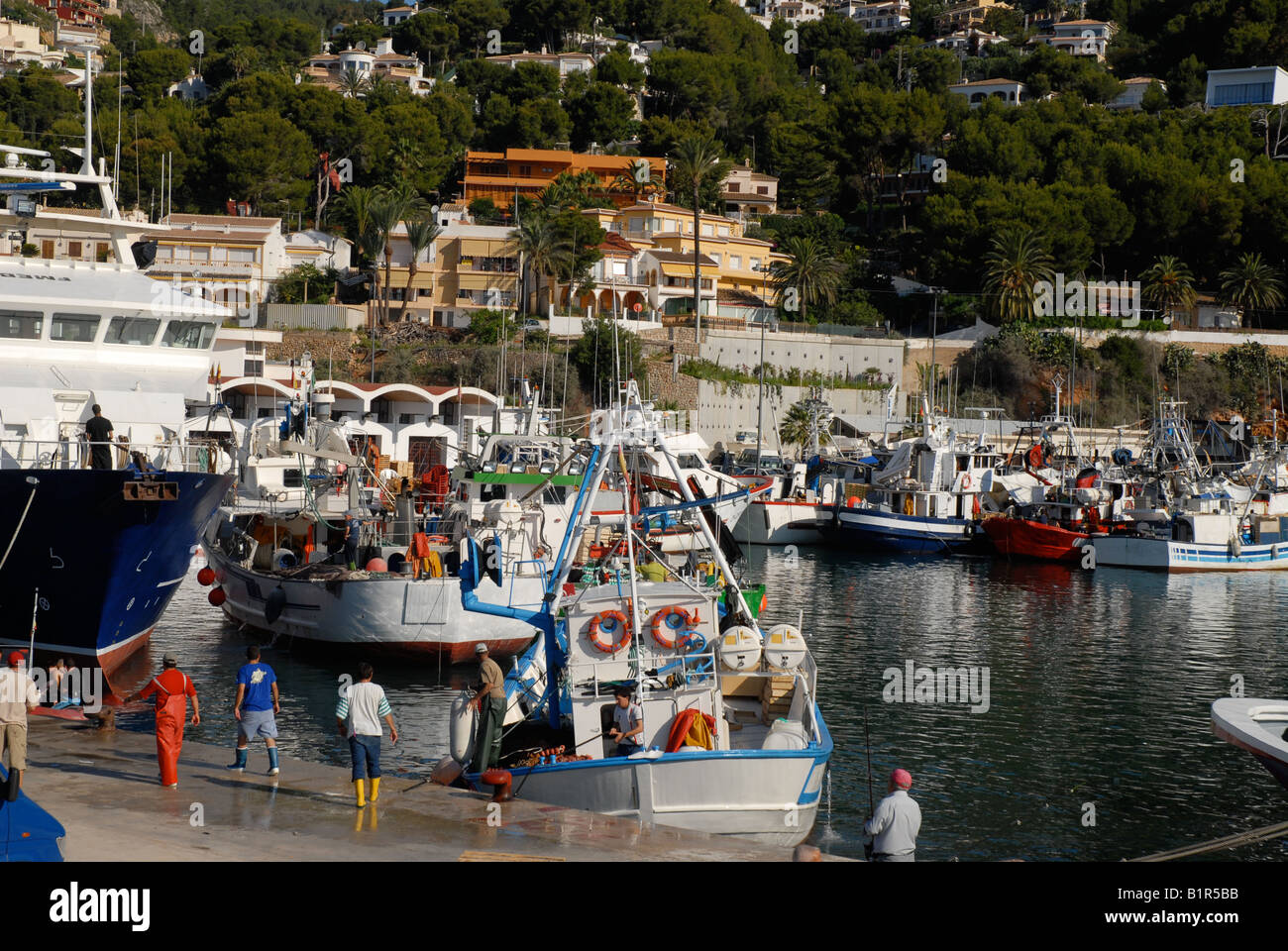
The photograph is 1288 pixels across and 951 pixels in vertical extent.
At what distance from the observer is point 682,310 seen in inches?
3632

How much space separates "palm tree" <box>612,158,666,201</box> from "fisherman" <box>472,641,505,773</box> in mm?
88589

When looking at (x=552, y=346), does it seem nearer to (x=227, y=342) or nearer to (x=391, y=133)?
(x=227, y=342)

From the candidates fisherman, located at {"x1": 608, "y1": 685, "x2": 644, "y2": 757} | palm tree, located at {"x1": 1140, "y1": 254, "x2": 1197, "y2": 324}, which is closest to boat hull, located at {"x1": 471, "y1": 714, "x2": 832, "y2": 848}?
fisherman, located at {"x1": 608, "y1": 685, "x2": 644, "y2": 757}

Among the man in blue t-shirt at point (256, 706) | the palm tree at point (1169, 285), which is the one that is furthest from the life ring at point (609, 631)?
the palm tree at point (1169, 285)

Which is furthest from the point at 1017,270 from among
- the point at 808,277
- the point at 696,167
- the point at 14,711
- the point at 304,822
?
the point at 14,711

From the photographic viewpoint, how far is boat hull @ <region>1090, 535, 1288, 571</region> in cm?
5366

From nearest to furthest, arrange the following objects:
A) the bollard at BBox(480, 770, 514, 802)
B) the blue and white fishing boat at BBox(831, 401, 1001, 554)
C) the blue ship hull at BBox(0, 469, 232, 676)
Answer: the bollard at BBox(480, 770, 514, 802), the blue ship hull at BBox(0, 469, 232, 676), the blue and white fishing boat at BBox(831, 401, 1001, 554)

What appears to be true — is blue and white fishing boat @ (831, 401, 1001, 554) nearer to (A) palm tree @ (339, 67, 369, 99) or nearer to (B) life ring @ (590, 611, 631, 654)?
(B) life ring @ (590, 611, 631, 654)

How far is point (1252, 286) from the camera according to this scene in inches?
3565

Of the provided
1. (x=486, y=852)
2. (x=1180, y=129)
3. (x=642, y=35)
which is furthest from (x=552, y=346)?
(x=642, y=35)

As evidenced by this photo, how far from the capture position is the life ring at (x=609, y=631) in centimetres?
1836

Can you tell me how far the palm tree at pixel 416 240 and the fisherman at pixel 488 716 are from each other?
73.0 meters

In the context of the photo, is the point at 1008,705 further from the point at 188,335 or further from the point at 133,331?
the point at 133,331

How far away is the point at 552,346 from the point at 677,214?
73.7ft
